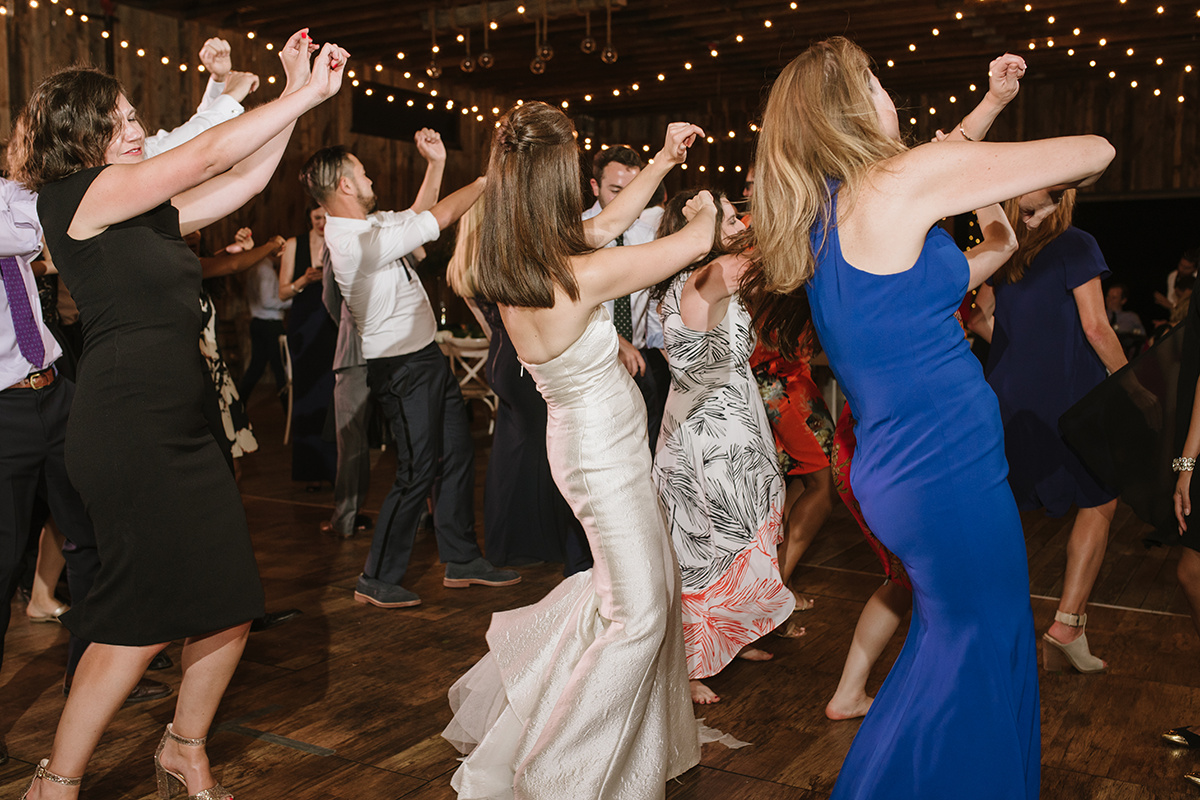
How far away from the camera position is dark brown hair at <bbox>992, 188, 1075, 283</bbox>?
9.71ft

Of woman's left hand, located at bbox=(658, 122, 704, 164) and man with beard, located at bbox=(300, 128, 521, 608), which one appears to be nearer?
woman's left hand, located at bbox=(658, 122, 704, 164)

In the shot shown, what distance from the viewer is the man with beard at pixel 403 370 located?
365 cm

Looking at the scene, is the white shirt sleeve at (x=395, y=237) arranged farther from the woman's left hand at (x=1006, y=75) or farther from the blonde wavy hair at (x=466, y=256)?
the woman's left hand at (x=1006, y=75)

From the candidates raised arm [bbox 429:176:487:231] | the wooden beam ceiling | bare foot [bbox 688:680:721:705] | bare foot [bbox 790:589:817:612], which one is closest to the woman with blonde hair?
raised arm [bbox 429:176:487:231]

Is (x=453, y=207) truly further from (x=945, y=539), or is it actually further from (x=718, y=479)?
(x=945, y=539)

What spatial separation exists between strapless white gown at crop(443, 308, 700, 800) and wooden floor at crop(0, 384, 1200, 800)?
0.19 meters

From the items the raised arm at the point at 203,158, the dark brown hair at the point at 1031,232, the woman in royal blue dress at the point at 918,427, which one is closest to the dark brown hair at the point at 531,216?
the raised arm at the point at 203,158

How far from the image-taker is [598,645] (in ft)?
6.73

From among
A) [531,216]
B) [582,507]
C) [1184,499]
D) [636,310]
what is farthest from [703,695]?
[636,310]

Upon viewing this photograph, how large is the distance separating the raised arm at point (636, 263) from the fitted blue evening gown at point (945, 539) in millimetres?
401

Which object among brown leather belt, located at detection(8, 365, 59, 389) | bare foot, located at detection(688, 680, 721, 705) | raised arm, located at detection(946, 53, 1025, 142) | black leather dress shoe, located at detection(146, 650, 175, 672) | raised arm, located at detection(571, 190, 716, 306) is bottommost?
black leather dress shoe, located at detection(146, 650, 175, 672)

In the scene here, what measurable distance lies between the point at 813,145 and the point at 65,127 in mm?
1448

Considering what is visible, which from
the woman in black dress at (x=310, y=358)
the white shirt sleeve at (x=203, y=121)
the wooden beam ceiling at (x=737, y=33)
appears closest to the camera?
the white shirt sleeve at (x=203, y=121)

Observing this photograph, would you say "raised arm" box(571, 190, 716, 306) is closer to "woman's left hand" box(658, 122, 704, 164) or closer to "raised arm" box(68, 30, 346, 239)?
"woman's left hand" box(658, 122, 704, 164)
